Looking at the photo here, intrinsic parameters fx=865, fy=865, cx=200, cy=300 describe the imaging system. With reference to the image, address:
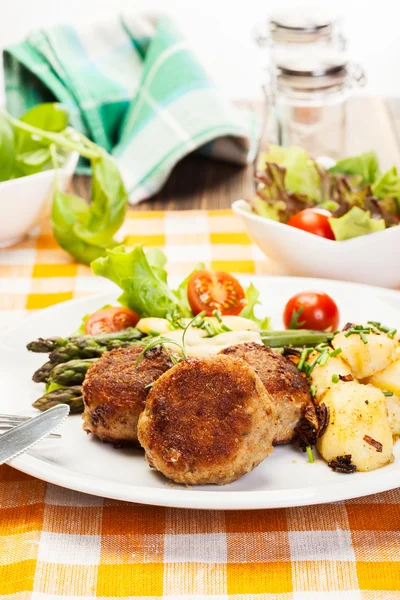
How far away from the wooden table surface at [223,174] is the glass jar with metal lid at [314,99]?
0.20 metres

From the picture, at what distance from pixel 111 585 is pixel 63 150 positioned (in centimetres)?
311

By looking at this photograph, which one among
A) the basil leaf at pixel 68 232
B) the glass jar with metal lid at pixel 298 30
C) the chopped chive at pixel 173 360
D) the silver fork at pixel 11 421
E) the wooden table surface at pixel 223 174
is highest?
the glass jar with metal lid at pixel 298 30

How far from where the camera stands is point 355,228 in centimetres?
388

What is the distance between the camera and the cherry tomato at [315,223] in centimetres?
401

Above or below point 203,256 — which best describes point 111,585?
above

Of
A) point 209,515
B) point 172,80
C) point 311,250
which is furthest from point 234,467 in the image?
point 172,80

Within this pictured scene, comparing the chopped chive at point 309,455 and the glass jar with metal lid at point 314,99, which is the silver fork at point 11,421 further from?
the glass jar with metal lid at point 314,99

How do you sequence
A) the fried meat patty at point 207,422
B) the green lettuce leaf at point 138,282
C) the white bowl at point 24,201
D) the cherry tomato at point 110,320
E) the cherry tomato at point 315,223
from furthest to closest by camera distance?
the white bowl at point 24,201
the cherry tomato at point 315,223
the green lettuce leaf at point 138,282
the cherry tomato at point 110,320
the fried meat patty at point 207,422

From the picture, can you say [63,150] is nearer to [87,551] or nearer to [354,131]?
[354,131]

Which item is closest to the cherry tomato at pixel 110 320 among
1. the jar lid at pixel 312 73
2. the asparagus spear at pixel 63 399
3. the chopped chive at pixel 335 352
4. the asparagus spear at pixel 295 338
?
the asparagus spear at pixel 63 399

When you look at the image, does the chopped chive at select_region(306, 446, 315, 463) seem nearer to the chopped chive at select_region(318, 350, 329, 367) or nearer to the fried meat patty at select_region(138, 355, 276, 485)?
the fried meat patty at select_region(138, 355, 276, 485)

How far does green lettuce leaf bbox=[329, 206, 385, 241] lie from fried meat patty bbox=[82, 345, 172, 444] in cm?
141

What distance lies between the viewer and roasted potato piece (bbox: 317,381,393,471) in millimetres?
2504

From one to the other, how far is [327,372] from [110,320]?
38.0 inches
